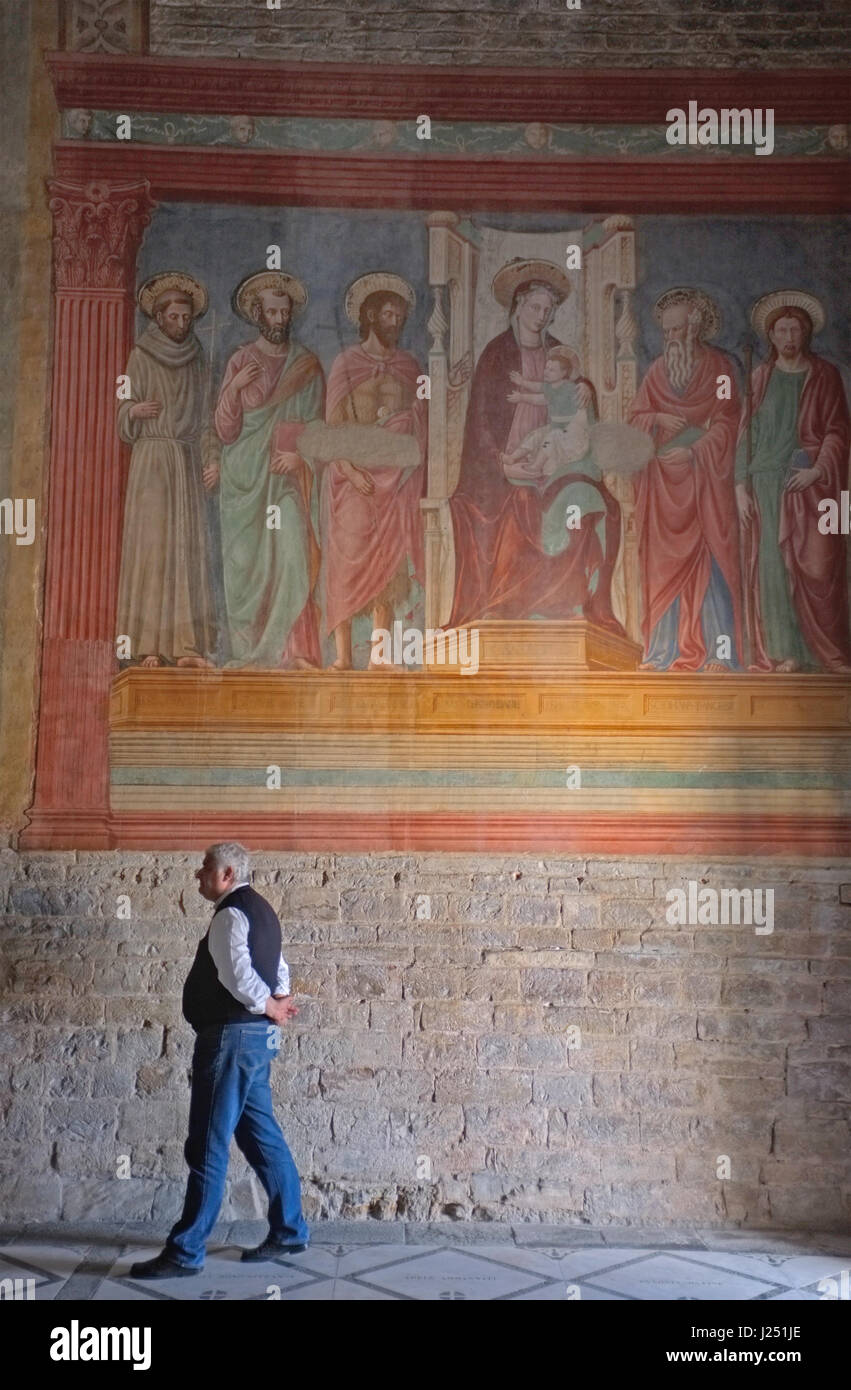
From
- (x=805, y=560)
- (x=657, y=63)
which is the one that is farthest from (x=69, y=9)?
(x=805, y=560)

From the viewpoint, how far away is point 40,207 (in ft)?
21.2

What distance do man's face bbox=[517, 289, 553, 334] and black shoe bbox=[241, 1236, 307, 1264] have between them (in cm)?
421

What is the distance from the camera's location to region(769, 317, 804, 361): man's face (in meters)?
6.48

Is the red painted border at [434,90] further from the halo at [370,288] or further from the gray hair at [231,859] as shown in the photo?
the gray hair at [231,859]

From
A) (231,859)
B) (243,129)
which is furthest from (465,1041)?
(243,129)

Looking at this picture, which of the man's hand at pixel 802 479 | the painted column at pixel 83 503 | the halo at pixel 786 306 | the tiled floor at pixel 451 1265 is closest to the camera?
the tiled floor at pixel 451 1265

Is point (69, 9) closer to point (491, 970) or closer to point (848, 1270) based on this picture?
point (491, 970)

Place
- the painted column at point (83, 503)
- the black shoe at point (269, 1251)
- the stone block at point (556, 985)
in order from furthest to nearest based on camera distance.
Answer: the painted column at point (83, 503) < the stone block at point (556, 985) < the black shoe at point (269, 1251)

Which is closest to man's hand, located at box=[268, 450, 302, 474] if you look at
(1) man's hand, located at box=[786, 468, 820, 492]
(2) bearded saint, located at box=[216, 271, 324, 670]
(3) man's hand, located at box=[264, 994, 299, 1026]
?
(2) bearded saint, located at box=[216, 271, 324, 670]

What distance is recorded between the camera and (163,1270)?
16.0 ft

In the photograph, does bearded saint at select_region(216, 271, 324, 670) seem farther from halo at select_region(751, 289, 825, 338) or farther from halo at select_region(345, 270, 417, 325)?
halo at select_region(751, 289, 825, 338)

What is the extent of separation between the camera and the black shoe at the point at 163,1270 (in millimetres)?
4871

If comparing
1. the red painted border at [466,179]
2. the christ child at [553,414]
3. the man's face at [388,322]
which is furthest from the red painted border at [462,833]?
the red painted border at [466,179]

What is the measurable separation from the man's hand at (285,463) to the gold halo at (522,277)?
1.25 meters
